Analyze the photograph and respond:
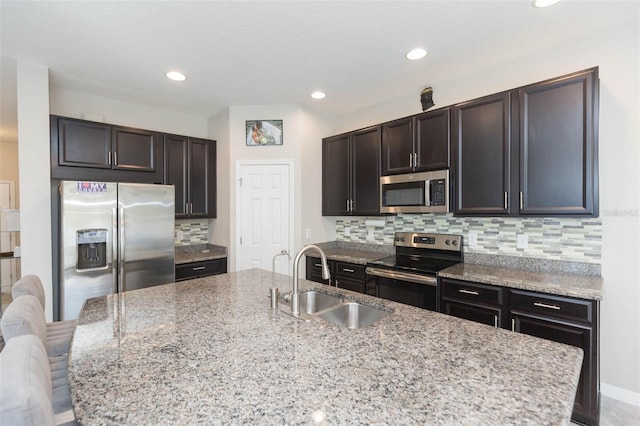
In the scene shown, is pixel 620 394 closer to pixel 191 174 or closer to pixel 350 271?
pixel 350 271

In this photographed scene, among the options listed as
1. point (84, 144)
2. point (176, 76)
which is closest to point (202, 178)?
point (84, 144)

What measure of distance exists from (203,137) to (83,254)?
7.07ft

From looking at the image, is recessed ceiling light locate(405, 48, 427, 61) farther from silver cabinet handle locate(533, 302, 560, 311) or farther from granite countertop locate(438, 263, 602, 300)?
silver cabinet handle locate(533, 302, 560, 311)

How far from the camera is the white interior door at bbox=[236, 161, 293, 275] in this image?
3.66m

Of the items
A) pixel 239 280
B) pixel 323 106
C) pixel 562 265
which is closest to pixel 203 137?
pixel 323 106

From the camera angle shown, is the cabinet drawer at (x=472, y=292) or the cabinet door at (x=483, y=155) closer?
the cabinet drawer at (x=472, y=292)

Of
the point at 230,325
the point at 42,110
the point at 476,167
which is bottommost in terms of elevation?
the point at 230,325

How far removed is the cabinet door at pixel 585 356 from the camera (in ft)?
5.98

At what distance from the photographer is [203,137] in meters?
4.21

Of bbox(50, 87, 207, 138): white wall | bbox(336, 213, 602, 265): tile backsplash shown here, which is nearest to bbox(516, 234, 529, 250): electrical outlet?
bbox(336, 213, 602, 265): tile backsplash

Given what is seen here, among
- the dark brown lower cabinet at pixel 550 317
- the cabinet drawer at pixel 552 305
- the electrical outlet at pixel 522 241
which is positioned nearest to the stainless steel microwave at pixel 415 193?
the electrical outlet at pixel 522 241

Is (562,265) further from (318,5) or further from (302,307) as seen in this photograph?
(318,5)

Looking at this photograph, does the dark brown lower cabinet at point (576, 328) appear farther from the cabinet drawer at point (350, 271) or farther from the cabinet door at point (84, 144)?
the cabinet door at point (84, 144)

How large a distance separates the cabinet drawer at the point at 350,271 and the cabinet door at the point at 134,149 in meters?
2.40
